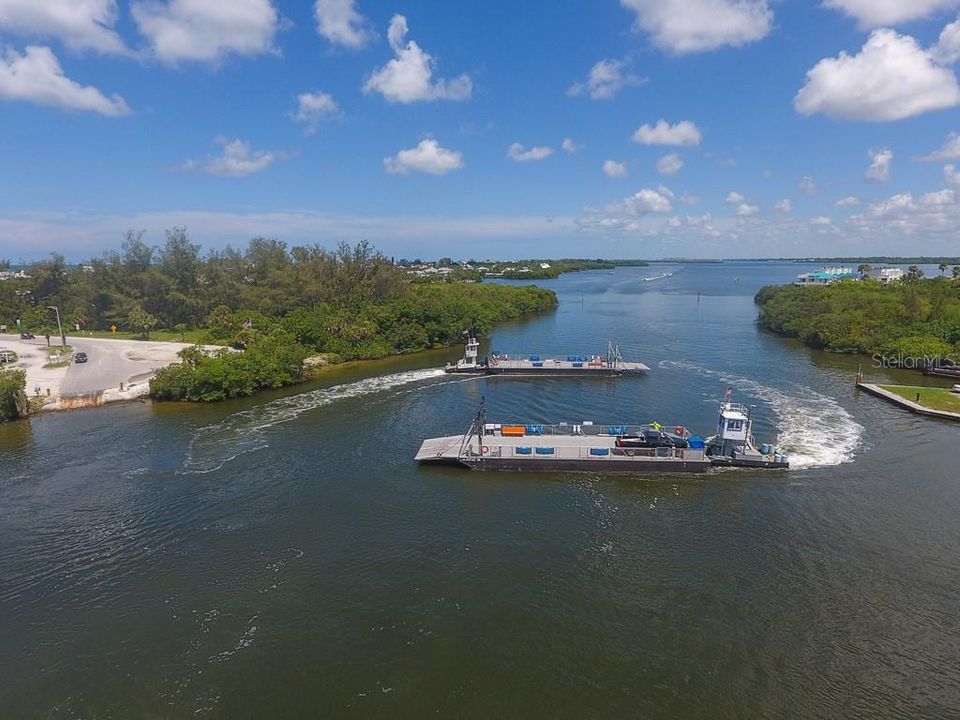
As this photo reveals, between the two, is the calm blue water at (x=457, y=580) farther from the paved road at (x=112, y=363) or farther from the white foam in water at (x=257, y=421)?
the paved road at (x=112, y=363)

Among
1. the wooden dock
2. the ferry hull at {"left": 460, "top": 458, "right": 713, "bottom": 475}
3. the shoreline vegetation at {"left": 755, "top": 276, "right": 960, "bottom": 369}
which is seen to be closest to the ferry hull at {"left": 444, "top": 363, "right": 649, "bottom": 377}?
the wooden dock

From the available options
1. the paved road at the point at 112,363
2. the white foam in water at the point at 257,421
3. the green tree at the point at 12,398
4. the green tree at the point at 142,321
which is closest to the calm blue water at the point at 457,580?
the white foam in water at the point at 257,421

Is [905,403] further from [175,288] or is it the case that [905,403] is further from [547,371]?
[175,288]

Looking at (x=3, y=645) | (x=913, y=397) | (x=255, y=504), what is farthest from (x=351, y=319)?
(x=913, y=397)

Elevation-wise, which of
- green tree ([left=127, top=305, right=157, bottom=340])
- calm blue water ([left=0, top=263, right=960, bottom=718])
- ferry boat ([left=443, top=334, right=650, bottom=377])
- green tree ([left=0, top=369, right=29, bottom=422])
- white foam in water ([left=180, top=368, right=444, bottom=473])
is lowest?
calm blue water ([left=0, top=263, right=960, bottom=718])

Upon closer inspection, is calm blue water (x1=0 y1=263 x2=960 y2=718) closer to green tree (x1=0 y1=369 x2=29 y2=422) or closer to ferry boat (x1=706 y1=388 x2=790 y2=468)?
ferry boat (x1=706 y1=388 x2=790 y2=468)

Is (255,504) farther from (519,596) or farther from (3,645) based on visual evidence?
(519,596)
